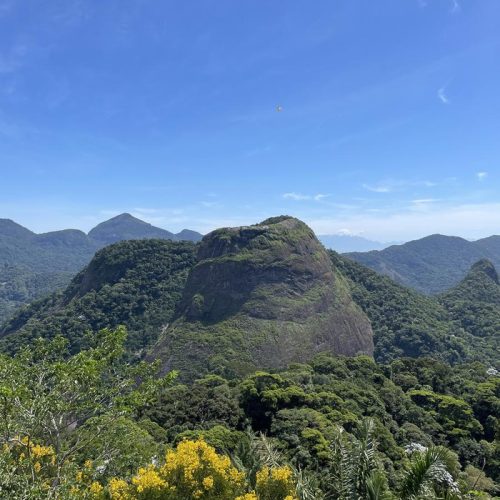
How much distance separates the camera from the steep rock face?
7438 centimetres

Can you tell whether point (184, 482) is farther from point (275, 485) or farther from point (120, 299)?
point (120, 299)

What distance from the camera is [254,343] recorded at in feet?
247

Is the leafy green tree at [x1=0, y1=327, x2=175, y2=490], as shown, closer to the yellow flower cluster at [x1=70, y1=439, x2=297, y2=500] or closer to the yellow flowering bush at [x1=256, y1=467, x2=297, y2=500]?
the yellow flower cluster at [x1=70, y1=439, x2=297, y2=500]

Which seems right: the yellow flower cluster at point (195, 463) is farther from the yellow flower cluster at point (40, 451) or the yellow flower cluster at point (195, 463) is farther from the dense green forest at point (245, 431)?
the yellow flower cluster at point (40, 451)

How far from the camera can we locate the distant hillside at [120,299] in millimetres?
98625

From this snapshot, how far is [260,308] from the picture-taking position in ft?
272

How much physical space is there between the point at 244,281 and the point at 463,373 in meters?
43.0

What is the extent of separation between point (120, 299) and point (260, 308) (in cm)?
4427

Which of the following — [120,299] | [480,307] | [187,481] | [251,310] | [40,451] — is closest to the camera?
[187,481]

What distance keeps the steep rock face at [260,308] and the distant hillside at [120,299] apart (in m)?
16.8

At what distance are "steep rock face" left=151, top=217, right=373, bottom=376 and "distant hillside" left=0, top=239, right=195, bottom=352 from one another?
16755mm

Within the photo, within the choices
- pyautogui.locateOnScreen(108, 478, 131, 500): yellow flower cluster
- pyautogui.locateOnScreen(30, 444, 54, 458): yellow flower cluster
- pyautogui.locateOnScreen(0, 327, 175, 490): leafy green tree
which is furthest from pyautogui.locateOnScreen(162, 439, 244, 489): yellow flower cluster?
pyautogui.locateOnScreen(30, 444, 54, 458): yellow flower cluster

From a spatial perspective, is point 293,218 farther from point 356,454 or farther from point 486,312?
point 356,454

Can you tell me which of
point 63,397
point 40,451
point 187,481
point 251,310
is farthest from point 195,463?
point 251,310
